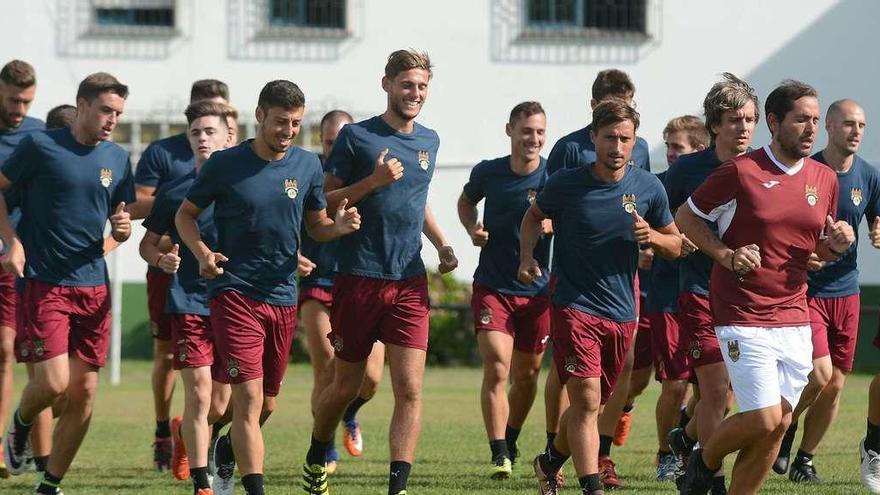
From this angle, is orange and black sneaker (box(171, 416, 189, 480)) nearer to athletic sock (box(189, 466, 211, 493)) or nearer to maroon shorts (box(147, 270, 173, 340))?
maroon shorts (box(147, 270, 173, 340))

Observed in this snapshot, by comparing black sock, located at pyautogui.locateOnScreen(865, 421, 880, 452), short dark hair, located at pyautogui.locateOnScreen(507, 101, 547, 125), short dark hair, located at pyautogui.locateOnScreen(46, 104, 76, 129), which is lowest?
black sock, located at pyautogui.locateOnScreen(865, 421, 880, 452)

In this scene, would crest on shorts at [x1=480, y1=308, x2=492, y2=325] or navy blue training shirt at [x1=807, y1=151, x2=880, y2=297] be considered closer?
navy blue training shirt at [x1=807, y1=151, x2=880, y2=297]

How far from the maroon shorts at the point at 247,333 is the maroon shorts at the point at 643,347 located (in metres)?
3.38

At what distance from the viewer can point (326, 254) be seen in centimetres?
1178

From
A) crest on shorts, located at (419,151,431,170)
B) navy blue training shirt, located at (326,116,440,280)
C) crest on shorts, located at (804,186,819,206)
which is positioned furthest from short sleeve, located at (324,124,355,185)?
crest on shorts, located at (804,186,819,206)

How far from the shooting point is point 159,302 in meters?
11.0

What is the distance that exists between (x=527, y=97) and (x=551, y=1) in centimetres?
141

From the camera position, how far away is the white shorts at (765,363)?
7.70 m

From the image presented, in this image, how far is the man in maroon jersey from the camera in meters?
7.76

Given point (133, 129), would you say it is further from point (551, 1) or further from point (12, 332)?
point (12, 332)

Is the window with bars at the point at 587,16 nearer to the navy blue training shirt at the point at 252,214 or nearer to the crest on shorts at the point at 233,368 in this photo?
the navy blue training shirt at the point at 252,214

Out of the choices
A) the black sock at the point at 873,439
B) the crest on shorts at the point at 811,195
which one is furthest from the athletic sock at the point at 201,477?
the black sock at the point at 873,439

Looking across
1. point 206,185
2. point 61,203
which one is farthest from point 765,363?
point 61,203

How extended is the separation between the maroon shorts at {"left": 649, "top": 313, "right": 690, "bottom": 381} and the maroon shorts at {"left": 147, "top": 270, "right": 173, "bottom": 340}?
329 cm
